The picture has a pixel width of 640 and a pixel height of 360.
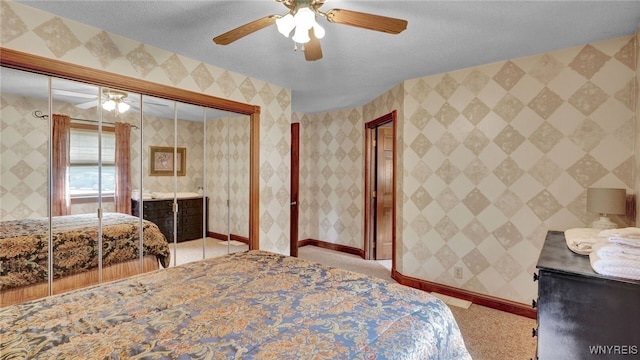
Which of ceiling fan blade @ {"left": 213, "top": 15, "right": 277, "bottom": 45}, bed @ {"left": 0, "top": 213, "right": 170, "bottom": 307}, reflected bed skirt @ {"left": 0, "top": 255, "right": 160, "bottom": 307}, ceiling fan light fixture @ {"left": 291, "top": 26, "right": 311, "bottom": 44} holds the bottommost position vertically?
reflected bed skirt @ {"left": 0, "top": 255, "right": 160, "bottom": 307}

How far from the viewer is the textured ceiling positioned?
1915 millimetres

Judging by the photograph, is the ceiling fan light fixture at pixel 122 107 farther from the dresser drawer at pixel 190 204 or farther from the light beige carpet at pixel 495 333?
the light beige carpet at pixel 495 333

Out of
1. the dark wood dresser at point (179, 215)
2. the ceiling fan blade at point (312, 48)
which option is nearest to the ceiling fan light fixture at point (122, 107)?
the dark wood dresser at point (179, 215)

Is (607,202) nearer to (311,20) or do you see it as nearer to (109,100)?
(311,20)

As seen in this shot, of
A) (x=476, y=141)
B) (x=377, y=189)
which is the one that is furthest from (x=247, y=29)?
(x=377, y=189)

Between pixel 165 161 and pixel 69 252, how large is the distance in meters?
0.98

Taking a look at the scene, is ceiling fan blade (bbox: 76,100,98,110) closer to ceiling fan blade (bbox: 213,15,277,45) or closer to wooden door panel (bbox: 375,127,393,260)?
ceiling fan blade (bbox: 213,15,277,45)

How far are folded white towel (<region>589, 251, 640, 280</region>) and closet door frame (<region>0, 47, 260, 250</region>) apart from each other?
2837 millimetres

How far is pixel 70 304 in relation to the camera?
1322 mm

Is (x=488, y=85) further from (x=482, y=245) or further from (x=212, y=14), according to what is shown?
(x=212, y=14)

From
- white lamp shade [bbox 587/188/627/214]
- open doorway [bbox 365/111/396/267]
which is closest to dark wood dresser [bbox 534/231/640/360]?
white lamp shade [bbox 587/188/627/214]

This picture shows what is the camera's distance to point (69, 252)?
2186 millimetres

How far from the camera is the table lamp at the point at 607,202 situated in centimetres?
212

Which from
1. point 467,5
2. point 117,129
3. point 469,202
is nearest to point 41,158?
point 117,129
